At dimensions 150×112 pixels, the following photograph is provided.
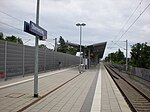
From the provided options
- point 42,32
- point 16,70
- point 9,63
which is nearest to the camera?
point 42,32

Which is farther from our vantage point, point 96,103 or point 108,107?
point 96,103

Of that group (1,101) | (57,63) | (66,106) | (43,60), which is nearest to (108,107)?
(66,106)

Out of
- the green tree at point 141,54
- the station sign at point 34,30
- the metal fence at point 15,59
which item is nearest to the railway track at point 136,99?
the station sign at point 34,30

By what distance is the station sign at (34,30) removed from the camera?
9.71m

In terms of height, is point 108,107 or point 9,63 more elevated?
point 9,63

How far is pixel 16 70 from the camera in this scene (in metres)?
19.2

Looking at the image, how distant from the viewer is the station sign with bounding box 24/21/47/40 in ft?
31.9

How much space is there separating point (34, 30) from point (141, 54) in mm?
39654

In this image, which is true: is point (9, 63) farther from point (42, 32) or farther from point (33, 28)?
point (33, 28)

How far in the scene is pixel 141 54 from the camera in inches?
1871

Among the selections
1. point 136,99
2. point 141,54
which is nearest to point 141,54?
point 141,54

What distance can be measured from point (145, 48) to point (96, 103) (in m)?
39.0

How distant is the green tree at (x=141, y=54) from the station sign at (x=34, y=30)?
1437 inches

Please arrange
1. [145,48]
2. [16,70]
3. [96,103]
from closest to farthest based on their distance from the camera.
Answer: [96,103]
[16,70]
[145,48]
